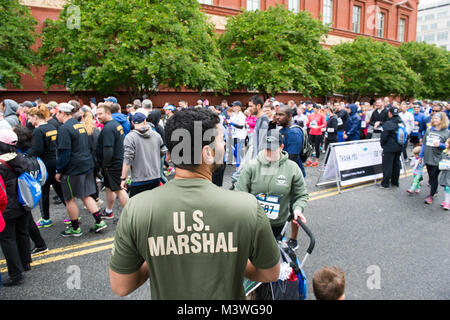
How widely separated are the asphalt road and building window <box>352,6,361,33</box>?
3413cm

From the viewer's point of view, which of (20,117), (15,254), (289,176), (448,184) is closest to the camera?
(289,176)

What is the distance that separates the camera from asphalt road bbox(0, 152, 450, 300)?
373 centimetres

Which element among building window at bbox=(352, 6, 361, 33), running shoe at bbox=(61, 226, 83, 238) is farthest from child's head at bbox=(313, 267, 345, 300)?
building window at bbox=(352, 6, 361, 33)

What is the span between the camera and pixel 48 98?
19.0 meters

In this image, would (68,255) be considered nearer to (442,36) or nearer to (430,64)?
(430,64)

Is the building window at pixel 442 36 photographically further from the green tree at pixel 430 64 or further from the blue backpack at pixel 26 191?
the blue backpack at pixel 26 191

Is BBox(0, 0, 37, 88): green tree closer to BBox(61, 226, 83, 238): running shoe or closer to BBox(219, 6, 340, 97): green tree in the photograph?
BBox(219, 6, 340, 97): green tree

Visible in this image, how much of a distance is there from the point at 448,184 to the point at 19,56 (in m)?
18.2

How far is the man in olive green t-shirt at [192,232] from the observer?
1.46 m

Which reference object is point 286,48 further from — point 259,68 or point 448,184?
point 448,184

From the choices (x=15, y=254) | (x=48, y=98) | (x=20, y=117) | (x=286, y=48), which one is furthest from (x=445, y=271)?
(x=48, y=98)

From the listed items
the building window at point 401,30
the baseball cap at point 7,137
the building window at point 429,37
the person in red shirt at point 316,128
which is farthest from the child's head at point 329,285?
the building window at point 429,37

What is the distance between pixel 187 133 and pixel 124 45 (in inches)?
538

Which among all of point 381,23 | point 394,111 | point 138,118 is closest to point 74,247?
point 138,118
